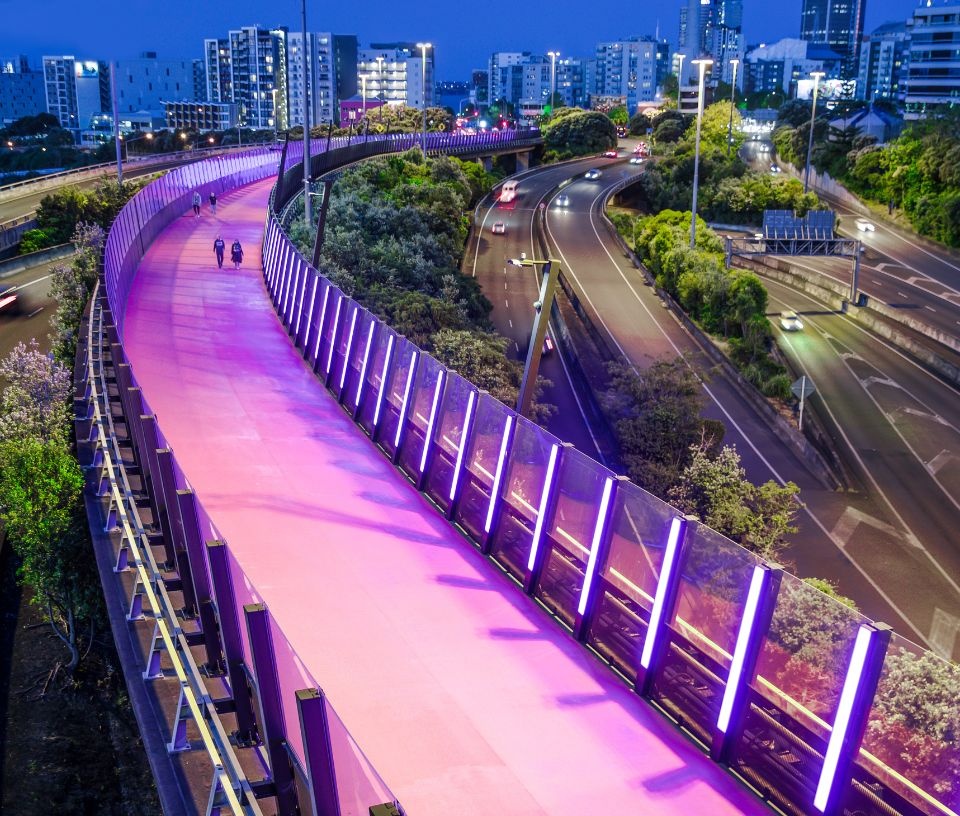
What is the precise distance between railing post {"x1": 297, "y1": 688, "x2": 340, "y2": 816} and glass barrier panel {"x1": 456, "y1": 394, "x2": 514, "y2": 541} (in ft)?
19.8

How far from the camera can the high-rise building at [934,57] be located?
12606 centimetres

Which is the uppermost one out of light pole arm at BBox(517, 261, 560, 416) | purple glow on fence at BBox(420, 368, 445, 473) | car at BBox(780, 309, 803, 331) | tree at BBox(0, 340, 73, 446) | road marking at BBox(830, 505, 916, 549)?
light pole arm at BBox(517, 261, 560, 416)

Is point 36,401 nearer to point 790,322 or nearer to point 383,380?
point 383,380

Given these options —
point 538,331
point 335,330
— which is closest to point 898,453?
point 335,330

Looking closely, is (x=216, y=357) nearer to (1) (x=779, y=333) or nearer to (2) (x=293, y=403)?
(2) (x=293, y=403)

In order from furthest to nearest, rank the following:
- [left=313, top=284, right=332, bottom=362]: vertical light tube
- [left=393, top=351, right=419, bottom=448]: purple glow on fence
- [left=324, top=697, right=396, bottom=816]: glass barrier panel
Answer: [left=313, top=284, right=332, bottom=362]: vertical light tube < [left=393, top=351, right=419, bottom=448]: purple glow on fence < [left=324, top=697, right=396, bottom=816]: glass barrier panel

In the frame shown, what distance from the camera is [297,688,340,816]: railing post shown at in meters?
5.30

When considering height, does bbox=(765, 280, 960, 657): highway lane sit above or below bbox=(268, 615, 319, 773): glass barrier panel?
below

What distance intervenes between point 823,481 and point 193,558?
24819 millimetres

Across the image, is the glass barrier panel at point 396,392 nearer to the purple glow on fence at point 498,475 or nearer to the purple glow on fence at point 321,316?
the purple glow on fence at point 498,475

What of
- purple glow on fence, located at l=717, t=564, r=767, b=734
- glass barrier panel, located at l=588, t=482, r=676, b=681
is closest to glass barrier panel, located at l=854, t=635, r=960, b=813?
purple glow on fence, located at l=717, t=564, r=767, b=734

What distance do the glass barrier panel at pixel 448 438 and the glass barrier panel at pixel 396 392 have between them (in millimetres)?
1158

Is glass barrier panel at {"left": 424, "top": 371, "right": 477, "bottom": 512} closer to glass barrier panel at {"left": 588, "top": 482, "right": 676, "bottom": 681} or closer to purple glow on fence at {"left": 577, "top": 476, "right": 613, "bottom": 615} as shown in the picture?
purple glow on fence at {"left": 577, "top": 476, "right": 613, "bottom": 615}

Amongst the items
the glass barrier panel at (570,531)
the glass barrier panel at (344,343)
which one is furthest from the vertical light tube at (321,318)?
the glass barrier panel at (570,531)
